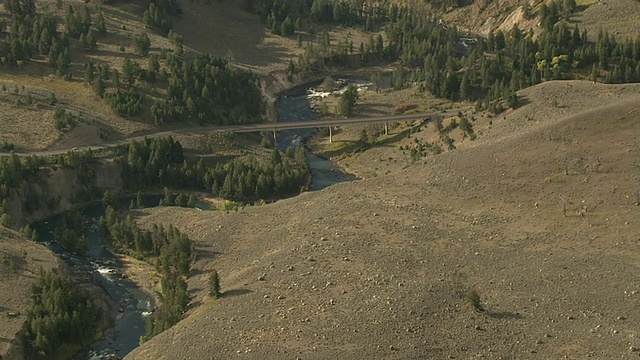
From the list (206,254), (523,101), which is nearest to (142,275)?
(206,254)

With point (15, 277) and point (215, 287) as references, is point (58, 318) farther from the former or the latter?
point (215, 287)

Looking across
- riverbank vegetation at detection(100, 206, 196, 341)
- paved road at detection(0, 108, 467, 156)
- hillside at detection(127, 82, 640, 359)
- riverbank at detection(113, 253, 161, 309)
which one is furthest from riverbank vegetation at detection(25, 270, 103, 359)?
paved road at detection(0, 108, 467, 156)

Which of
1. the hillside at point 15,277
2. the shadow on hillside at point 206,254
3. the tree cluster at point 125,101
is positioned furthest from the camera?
the tree cluster at point 125,101

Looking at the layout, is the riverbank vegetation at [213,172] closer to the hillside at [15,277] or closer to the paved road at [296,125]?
the paved road at [296,125]

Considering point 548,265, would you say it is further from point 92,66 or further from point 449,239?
point 92,66

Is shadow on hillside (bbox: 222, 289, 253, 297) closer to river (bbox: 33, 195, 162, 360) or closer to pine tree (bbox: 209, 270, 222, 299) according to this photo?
pine tree (bbox: 209, 270, 222, 299)

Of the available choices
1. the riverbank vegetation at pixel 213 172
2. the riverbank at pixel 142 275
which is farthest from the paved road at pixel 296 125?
the riverbank at pixel 142 275

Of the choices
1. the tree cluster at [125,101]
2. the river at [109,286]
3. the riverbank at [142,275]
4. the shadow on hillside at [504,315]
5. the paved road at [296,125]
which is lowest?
the river at [109,286]

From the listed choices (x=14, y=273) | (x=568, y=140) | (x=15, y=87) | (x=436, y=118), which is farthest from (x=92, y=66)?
(x=568, y=140)
